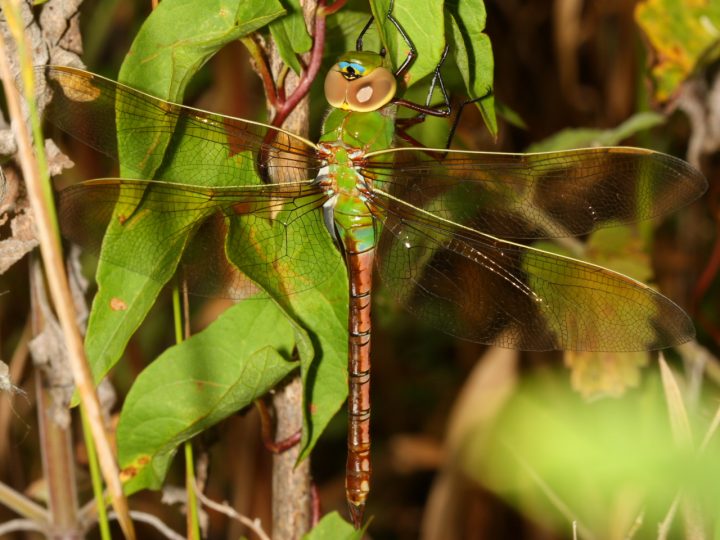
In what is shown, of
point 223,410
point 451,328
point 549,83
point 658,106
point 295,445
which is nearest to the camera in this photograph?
point 223,410

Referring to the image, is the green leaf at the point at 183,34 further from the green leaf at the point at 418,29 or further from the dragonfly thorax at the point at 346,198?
the dragonfly thorax at the point at 346,198

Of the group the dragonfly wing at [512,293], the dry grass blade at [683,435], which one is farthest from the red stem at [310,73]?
the dry grass blade at [683,435]

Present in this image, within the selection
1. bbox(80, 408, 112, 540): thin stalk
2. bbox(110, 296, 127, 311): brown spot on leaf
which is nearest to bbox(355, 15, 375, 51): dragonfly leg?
bbox(110, 296, 127, 311): brown spot on leaf

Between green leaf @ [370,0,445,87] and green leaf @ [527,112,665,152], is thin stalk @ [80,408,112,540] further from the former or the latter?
green leaf @ [527,112,665,152]

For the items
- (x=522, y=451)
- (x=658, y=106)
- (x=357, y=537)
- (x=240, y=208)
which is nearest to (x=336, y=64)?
(x=240, y=208)

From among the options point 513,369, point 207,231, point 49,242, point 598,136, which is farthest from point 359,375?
point 513,369

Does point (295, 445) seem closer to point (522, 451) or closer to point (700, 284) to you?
point (522, 451)

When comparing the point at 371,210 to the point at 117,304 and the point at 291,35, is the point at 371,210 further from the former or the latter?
the point at 117,304
